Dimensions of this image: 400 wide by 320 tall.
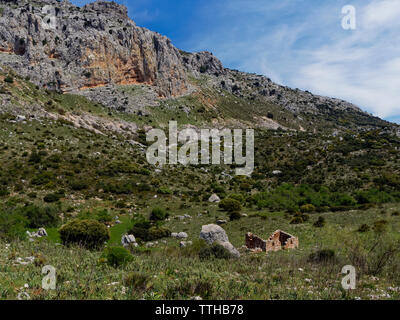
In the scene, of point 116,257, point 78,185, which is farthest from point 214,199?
point 116,257

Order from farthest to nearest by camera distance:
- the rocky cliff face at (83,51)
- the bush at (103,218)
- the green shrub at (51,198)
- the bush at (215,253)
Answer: the rocky cliff face at (83,51)
the green shrub at (51,198)
the bush at (103,218)
the bush at (215,253)

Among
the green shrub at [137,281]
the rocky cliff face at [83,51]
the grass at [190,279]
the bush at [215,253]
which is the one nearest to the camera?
the grass at [190,279]

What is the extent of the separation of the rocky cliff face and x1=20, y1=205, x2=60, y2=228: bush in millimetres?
53070

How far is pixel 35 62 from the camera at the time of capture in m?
62.8

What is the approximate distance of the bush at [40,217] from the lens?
18688 millimetres

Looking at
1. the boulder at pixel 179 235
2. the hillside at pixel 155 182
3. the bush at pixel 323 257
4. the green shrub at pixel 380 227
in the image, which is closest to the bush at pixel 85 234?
the hillside at pixel 155 182

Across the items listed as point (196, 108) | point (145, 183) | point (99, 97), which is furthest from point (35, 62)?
point (145, 183)

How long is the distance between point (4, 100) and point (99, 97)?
2573cm

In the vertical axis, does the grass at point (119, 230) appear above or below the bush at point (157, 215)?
below

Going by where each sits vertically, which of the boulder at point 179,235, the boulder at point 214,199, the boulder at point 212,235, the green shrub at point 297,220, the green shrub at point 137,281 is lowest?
the boulder at point 179,235

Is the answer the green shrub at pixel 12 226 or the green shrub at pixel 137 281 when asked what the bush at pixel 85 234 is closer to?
the green shrub at pixel 12 226

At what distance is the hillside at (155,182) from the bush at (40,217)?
0.56ft

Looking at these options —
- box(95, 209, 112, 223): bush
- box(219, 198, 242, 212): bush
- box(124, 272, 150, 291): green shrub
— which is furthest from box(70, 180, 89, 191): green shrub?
box(124, 272, 150, 291): green shrub
